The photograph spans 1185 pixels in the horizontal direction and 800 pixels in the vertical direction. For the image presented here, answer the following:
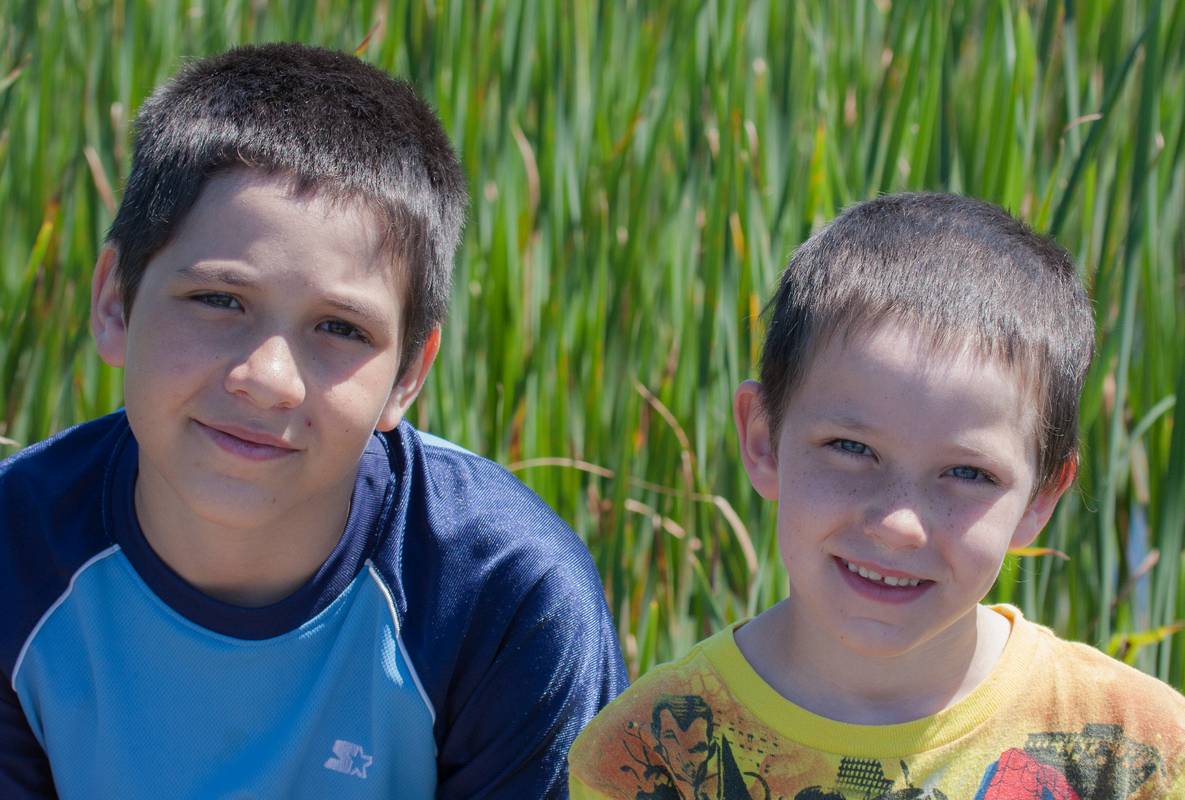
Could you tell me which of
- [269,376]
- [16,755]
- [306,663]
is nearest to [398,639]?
[306,663]

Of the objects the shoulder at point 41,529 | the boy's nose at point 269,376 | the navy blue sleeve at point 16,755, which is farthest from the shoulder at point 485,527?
the navy blue sleeve at point 16,755

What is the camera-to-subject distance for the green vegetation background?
181 centimetres

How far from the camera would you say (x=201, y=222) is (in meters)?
1.39

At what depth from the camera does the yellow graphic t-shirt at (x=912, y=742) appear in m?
1.19

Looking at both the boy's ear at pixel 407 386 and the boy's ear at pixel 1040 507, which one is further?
the boy's ear at pixel 407 386

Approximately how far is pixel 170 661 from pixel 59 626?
13 cm

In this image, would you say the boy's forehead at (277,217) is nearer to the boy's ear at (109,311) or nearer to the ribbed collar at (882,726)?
the boy's ear at (109,311)

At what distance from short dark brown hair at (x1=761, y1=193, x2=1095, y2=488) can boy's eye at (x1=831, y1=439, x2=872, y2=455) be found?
0.27ft

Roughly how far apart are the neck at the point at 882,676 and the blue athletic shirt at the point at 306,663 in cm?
30

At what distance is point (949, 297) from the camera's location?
119 centimetres

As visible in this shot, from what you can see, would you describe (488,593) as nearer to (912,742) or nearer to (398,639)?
(398,639)

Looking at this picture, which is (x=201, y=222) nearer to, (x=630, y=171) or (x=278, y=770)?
(x=278, y=770)

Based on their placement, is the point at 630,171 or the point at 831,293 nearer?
the point at 831,293

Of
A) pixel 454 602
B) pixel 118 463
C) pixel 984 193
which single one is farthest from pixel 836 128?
pixel 118 463
